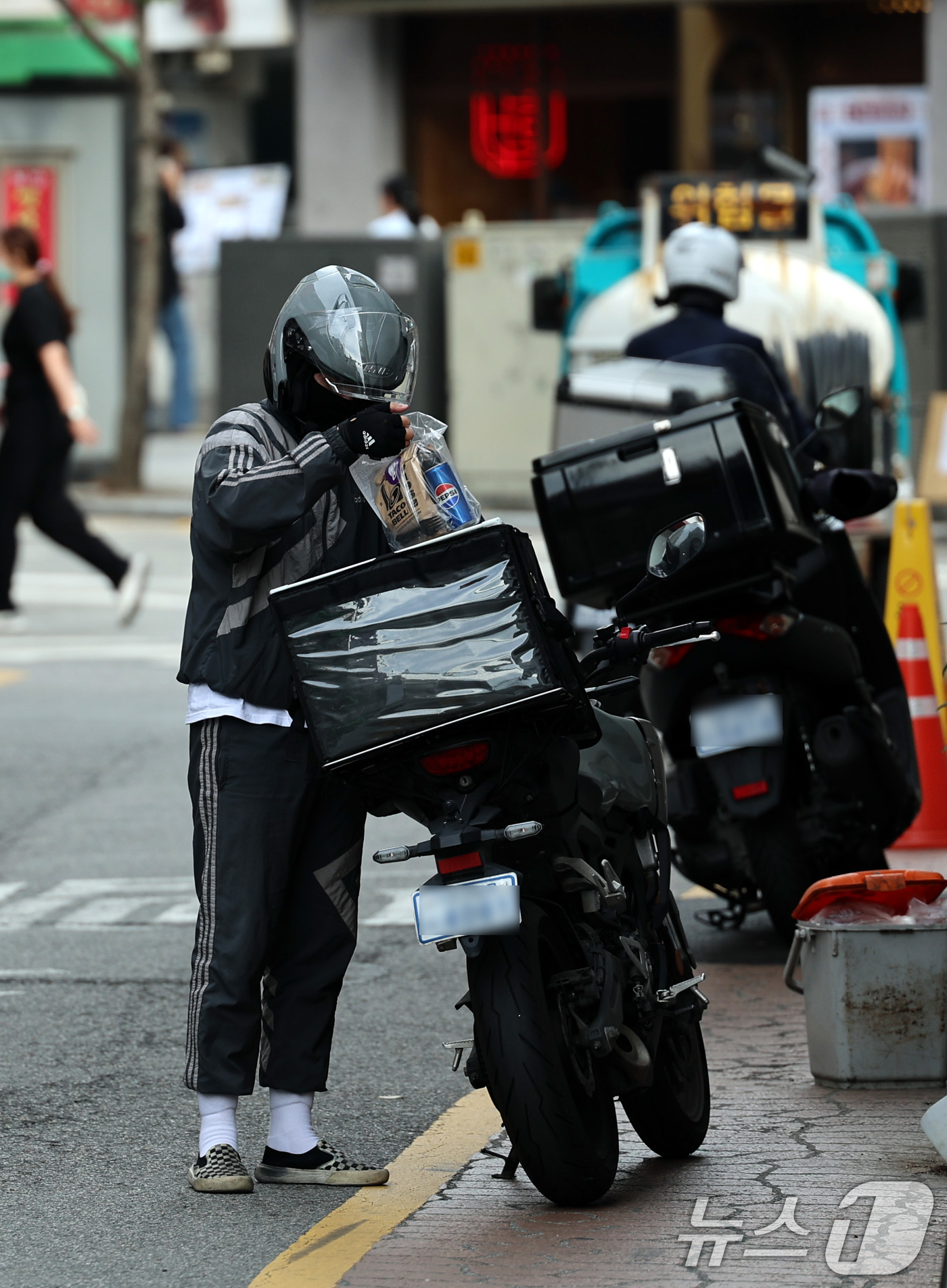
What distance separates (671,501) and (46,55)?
672 inches

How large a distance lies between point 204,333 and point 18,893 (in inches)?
772

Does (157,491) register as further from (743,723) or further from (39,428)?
(743,723)

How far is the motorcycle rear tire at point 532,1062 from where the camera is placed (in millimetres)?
4352

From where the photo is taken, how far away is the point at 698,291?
779cm

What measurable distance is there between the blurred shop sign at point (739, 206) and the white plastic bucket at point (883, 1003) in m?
8.21

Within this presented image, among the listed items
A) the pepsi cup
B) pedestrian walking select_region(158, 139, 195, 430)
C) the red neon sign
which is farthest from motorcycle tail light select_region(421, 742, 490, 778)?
the red neon sign

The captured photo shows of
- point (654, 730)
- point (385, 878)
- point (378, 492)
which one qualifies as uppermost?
point (378, 492)

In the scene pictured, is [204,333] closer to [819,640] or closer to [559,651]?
[819,640]

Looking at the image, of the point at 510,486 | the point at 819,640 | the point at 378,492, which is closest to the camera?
the point at 378,492

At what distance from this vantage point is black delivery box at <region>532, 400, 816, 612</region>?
5898 millimetres

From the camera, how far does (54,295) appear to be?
1320 cm

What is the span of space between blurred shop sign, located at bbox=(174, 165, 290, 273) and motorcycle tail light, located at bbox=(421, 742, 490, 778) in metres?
19.9

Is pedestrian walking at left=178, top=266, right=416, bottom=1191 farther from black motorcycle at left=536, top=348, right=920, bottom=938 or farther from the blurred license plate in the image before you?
black motorcycle at left=536, top=348, right=920, bottom=938

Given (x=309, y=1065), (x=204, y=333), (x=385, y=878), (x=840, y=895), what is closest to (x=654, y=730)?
(x=840, y=895)
